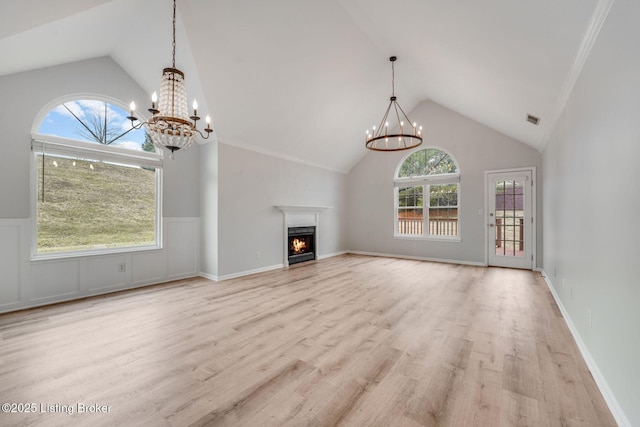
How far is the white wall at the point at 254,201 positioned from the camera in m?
4.93

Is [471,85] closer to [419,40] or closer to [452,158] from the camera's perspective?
[419,40]

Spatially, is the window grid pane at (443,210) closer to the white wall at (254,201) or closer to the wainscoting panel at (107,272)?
the white wall at (254,201)

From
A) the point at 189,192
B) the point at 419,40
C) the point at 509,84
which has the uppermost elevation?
the point at 419,40

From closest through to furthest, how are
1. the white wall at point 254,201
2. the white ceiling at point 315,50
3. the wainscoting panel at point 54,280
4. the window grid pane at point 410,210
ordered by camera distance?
the white ceiling at point 315,50 < the wainscoting panel at point 54,280 < the white wall at point 254,201 < the window grid pane at point 410,210

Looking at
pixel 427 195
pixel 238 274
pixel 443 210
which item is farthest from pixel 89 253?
pixel 443 210

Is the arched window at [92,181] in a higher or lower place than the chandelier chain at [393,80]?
lower

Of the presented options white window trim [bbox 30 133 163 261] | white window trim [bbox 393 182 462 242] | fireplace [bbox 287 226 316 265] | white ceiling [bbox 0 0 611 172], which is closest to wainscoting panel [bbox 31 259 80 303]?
white window trim [bbox 30 133 163 261]

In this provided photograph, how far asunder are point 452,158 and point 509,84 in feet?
10.5

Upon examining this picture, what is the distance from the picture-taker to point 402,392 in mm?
1793

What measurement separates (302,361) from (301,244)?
444 cm

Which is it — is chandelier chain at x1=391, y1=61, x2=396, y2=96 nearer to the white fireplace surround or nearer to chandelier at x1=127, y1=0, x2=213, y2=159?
the white fireplace surround

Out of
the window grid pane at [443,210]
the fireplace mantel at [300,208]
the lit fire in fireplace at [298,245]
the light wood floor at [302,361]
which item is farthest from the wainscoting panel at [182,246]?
the window grid pane at [443,210]

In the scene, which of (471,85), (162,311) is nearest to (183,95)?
(162,311)

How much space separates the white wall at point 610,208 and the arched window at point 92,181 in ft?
14.5
